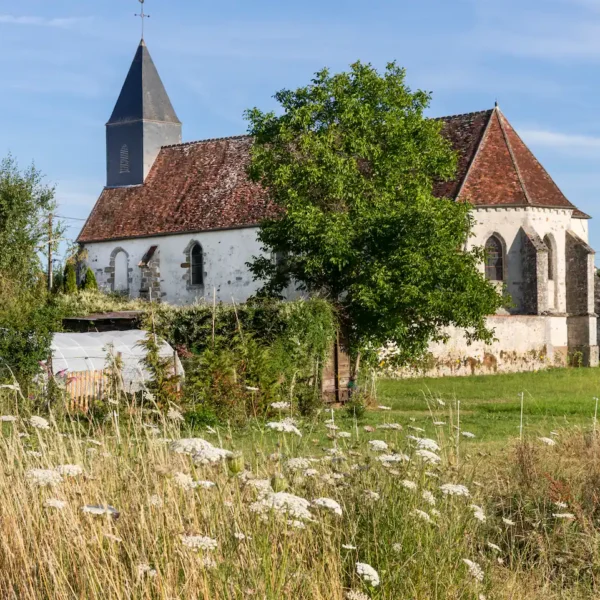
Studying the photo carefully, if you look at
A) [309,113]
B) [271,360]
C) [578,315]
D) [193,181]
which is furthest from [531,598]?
[193,181]

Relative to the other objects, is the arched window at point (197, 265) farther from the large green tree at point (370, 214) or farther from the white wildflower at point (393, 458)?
the white wildflower at point (393, 458)

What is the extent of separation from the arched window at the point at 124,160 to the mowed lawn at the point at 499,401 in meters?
21.3

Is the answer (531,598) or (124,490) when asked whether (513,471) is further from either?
(124,490)

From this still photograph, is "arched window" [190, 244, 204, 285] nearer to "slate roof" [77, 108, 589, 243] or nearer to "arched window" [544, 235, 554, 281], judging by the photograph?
"slate roof" [77, 108, 589, 243]

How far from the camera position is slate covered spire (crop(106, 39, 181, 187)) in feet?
152

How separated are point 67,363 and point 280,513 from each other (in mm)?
16063

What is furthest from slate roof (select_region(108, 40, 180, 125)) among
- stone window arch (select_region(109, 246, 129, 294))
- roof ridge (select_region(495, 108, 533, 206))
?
roof ridge (select_region(495, 108, 533, 206))

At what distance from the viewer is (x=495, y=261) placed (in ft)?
128

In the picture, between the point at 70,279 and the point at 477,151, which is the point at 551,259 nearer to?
the point at 477,151

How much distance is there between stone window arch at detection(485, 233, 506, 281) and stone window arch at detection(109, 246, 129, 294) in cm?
1628

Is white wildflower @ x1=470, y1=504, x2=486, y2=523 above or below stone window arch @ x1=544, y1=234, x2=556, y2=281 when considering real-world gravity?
below

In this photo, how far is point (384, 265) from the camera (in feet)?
80.2

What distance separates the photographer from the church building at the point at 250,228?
37938mm

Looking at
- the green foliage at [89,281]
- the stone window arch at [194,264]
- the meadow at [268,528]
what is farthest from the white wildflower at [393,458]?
the green foliage at [89,281]
